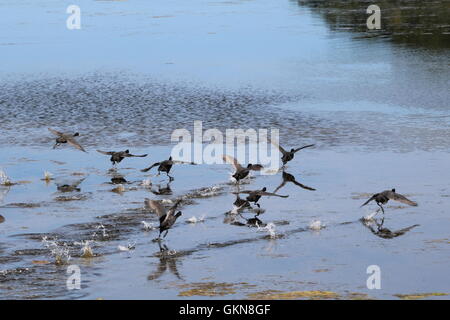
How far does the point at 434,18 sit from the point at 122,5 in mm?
14715

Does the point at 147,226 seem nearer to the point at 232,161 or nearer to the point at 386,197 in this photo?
the point at 232,161

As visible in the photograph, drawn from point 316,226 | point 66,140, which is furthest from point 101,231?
point 66,140

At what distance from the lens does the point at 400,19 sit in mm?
36625

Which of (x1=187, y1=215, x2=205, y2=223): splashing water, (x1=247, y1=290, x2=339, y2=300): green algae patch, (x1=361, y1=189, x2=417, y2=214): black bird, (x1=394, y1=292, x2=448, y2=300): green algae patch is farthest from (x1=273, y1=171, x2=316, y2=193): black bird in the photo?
(x1=394, y1=292, x2=448, y2=300): green algae patch

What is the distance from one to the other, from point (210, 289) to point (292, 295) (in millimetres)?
926

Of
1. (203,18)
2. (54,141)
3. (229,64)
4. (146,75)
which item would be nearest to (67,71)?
(146,75)

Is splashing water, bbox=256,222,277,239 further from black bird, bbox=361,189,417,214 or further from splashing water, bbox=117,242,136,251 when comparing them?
splashing water, bbox=117,242,136,251

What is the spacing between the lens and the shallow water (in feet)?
40.0

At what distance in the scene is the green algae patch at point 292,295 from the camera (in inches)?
441

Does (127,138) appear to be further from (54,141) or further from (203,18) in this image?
(203,18)

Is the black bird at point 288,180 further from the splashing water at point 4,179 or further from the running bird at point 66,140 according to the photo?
the splashing water at point 4,179

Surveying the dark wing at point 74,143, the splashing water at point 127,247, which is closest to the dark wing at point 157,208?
the splashing water at point 127,247

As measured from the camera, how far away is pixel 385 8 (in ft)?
133

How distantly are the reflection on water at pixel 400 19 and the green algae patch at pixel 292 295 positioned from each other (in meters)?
20.0
